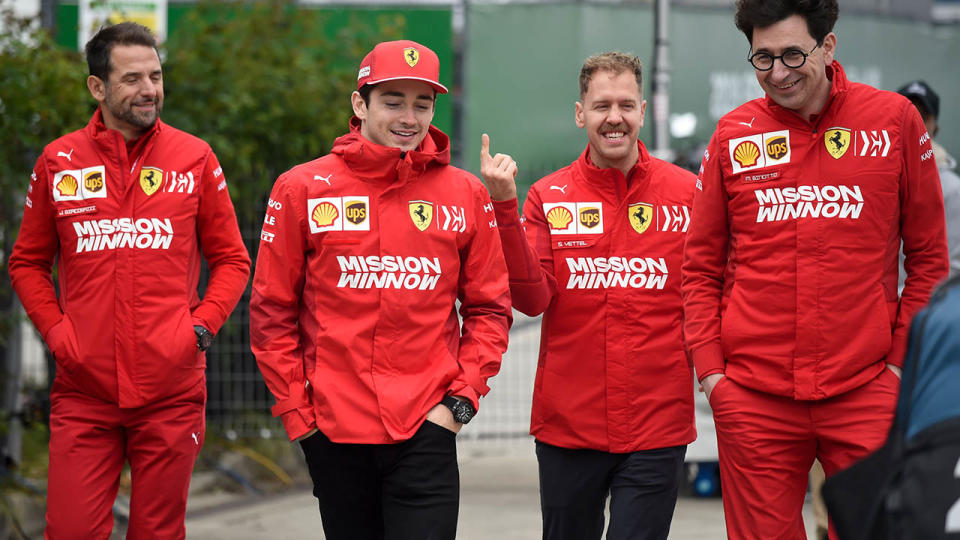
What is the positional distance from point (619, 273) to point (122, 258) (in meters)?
1.78

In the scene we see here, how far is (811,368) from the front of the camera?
14.3 feet

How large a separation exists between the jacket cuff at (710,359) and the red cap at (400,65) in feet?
3.87

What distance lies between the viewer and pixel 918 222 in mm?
4410

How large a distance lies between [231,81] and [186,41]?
534mm

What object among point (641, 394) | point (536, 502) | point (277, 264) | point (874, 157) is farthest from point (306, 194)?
point (536, 502)

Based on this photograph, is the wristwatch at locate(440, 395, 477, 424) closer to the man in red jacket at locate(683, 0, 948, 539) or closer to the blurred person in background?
the man in red jacket at locate(683, 0, 948, 539)

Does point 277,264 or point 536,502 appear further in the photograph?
point 536,502

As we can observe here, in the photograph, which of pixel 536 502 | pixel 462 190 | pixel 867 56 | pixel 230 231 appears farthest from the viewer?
pixel 867 56

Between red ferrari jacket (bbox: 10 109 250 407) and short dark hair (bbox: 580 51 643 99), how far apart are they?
144 centimetres

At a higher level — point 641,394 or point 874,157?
point 874,157

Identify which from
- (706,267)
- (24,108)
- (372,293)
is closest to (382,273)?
(372,293)

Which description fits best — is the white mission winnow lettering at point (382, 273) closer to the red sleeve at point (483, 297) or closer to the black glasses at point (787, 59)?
the red sleeve at point (483, 297)

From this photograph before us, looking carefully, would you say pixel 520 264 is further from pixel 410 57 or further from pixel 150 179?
pixel 150 179

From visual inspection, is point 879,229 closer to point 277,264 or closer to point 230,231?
point 277,264
